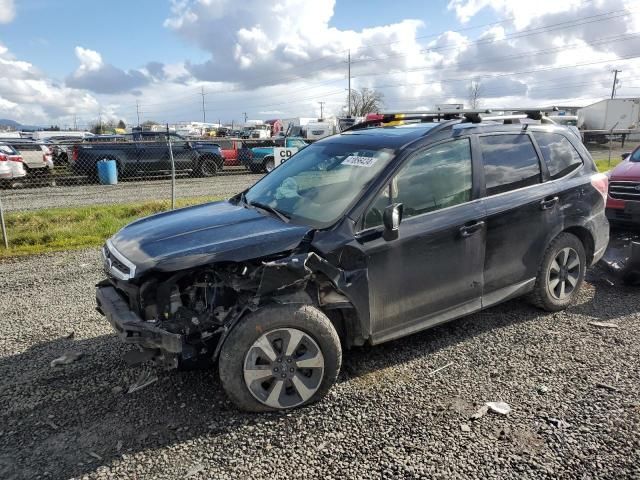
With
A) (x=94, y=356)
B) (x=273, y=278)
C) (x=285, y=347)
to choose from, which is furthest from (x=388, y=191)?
(x=94, y=356)

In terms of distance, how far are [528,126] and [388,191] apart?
193 cm

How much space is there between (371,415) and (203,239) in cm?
163

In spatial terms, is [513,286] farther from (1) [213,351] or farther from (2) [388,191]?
(1) [213,351]

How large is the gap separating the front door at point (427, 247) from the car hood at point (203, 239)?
0.64 m

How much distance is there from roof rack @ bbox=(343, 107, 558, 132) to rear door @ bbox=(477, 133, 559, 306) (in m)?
0.24

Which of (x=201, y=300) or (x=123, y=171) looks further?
(x=123, y=171)

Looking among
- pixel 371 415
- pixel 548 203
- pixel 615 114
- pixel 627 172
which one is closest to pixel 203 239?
pixel 371 415

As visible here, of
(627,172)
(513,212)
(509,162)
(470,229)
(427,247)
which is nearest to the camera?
(427,247)

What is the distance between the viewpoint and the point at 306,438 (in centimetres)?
303

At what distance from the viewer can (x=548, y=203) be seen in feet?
14.7

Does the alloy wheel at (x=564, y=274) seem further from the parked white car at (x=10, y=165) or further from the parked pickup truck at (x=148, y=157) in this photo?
the parked white car at (x=10, y=165)

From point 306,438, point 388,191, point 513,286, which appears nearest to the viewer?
point 306,438

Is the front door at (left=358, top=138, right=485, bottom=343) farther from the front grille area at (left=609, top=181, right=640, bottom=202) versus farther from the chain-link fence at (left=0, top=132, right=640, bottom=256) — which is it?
the chain-link fence at (left=0, top=132, right=640, bottom=256)

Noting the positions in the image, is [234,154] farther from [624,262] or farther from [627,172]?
[624,262]
